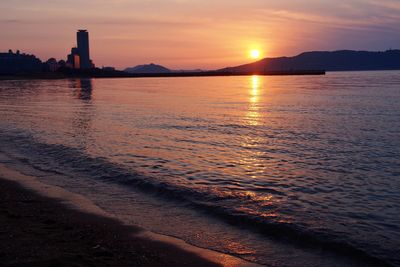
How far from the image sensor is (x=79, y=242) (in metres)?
8.86

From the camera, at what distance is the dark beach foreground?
25.6 feet

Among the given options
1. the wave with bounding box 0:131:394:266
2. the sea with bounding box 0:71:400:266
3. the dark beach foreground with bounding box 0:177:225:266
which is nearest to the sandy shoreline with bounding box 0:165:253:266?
the dark beach foreground with bounding box 0:177:225:266

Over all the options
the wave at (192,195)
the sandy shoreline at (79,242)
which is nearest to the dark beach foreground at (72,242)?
the sandy shoreline at (79,242)

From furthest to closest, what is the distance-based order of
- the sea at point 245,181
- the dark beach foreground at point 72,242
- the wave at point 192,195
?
the sea at point 245,181 < the wave at point 192,195 < the dark beach foreground at point 72,242

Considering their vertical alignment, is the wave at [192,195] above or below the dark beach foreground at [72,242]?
below

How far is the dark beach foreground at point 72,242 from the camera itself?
25.6 feet

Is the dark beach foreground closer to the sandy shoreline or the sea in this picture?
the sandy shoreline

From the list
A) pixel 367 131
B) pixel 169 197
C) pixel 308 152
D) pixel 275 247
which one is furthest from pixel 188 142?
pixel 275 247

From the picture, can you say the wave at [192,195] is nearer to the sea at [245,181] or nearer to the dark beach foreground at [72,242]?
the sea at [245,181]

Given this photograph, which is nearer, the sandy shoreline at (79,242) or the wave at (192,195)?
the sandy shoreline at (79,242)

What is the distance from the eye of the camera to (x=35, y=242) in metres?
8.56

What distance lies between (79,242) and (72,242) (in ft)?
0.52

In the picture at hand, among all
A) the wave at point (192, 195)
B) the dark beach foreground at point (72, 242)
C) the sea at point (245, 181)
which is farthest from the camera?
the sea at point (245, 181)

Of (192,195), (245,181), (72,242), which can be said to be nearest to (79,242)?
(72,242)
